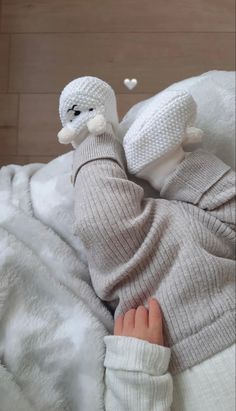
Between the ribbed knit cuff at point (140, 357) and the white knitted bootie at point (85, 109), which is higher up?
the white knitted bootie at point (85, 109)

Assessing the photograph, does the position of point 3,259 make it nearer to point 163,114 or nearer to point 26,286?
point 26,286

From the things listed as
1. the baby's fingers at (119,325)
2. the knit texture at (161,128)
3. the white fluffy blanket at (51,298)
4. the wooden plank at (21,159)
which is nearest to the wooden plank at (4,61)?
the wooden plank at (21,159)

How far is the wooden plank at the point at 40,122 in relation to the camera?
1002mm

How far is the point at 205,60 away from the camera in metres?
1.04

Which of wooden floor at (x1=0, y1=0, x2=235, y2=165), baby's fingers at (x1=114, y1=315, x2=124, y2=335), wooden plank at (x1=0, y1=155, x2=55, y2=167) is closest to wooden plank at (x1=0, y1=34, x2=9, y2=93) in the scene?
wooden floor at (x1=0, y1=0, x2=235, y2=165)

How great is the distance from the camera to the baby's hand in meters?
0.65

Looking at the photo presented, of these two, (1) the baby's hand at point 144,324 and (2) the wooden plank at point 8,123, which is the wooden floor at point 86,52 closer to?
(2) the wooden plank at point 8,123

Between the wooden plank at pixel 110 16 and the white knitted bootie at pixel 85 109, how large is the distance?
0.33m

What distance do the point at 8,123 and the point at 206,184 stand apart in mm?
462

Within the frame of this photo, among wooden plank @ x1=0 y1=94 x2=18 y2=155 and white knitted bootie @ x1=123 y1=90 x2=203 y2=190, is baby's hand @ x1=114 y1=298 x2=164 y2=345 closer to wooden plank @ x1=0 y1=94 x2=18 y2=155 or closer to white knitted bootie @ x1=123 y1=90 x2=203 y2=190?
white knitted bootie @ x1=123 y1=90 x2=203 y2=190

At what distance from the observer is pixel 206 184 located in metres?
0.71

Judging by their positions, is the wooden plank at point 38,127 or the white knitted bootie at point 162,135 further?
the wooden plank at point 38,127

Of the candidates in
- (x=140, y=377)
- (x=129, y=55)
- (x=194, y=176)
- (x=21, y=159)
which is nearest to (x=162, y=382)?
(x=140, y=377)

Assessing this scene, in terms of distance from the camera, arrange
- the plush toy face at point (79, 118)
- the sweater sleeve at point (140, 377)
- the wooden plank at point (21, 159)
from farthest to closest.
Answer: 1. the wooden plank at point (21, 159)
2. the plush toy face at point (79, 118)
3. the sweater sleeve at point (140, 377)
